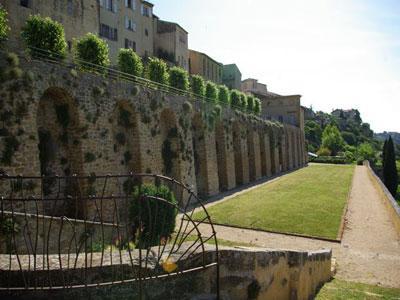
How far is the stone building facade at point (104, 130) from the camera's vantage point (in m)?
13.4

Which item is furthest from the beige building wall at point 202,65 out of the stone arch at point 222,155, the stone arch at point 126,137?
the stone arch at point 126,137

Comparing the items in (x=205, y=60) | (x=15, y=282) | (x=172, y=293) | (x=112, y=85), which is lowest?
(x=172, y=293)

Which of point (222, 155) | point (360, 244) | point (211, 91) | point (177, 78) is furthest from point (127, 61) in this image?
point (360, 244)

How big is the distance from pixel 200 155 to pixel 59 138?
45.4ft

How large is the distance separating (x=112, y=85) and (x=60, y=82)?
3374mm

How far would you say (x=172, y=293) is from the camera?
5.98 m

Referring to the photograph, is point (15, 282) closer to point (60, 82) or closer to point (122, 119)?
point (60, 82)

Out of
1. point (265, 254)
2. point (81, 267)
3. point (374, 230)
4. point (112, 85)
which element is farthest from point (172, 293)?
point (374, 230)

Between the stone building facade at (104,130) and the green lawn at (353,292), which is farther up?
the stone building facade at (104,130)

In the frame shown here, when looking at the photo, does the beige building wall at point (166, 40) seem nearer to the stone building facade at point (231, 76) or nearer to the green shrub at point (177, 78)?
the green shrub at point (177, 78)

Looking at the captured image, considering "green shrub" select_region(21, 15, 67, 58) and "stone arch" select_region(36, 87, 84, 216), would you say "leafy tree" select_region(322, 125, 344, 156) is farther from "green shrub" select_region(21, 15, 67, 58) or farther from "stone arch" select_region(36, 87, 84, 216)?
"stone arch" select_region(36, 87, 84, 216)

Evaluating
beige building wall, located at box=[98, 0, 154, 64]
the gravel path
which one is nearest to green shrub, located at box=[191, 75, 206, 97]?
beige building wall, located at box=[98, 0, 154, 64]

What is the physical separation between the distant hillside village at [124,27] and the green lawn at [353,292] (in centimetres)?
2563

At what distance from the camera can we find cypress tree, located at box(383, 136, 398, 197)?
4844cm
